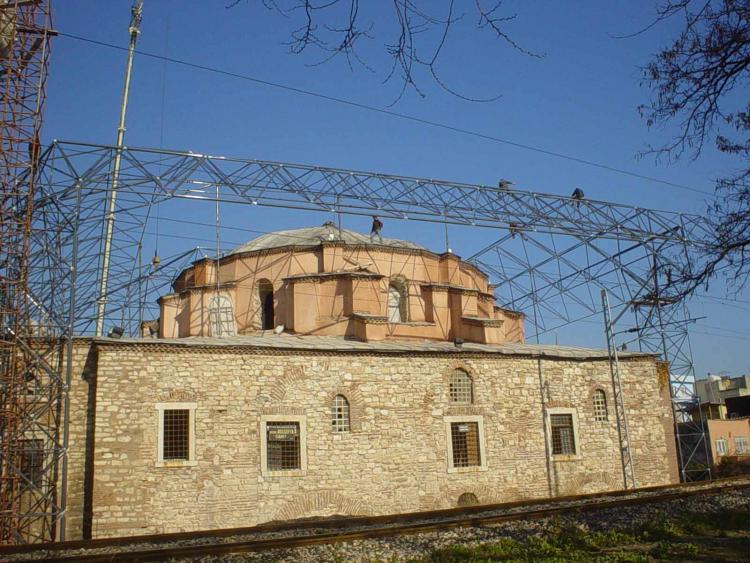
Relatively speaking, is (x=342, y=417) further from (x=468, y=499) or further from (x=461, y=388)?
(x=468, y=499)

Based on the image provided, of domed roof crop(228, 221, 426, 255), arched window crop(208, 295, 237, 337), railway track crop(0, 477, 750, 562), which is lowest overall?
railway track crop(0, 477, 750, 562)

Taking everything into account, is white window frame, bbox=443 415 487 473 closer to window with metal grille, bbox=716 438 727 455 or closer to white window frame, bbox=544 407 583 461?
white window frame, bbox=544 407 583 461

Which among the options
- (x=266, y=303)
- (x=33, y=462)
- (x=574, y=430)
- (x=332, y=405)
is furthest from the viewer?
(x=266, y=303)

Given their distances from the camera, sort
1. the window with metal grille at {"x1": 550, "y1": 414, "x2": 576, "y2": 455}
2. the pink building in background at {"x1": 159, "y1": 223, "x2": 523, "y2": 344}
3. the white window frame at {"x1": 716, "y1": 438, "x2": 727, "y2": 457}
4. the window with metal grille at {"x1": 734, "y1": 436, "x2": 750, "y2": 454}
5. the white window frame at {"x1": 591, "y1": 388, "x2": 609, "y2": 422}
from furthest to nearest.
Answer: the window with metal grille at {"x1": 734, "y1": 436, "x2": 750, "y2": 454} < the white window frame at {"x1": 716, "y1": 438, "x2": 727, "y2": 457} < the pink building in background at {"x1": 159, "y1": 223, "x2": 523, "y2": 344} < the white window frame at {"x1": 591, "y1": 388, "x2": 609, "y2": 422} < the window with metal grille at {"x1": 550, "y1": 414, "x2": 576, "y2": 455}

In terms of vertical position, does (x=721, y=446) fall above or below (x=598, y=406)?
below

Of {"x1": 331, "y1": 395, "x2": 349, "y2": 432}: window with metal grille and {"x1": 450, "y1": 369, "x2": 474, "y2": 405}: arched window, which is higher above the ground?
{"x1": 450, "y1": 369, "x2": 474, "y2": 405}: arched window

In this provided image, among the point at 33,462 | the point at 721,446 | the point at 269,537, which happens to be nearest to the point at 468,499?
the point at 269,537

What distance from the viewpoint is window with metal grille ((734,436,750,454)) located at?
3494cm

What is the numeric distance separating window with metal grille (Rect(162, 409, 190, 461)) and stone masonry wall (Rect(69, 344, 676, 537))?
306 mm

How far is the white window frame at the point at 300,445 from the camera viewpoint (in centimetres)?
1892

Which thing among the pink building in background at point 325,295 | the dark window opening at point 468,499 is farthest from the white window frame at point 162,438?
the dark window opening at point 468,499

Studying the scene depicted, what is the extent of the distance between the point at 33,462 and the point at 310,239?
48.1 feet

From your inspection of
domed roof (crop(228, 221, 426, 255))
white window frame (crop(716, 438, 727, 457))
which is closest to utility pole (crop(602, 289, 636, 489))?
domed roof (crop(228, 221, 426, 255))

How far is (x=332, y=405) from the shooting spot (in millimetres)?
20281
